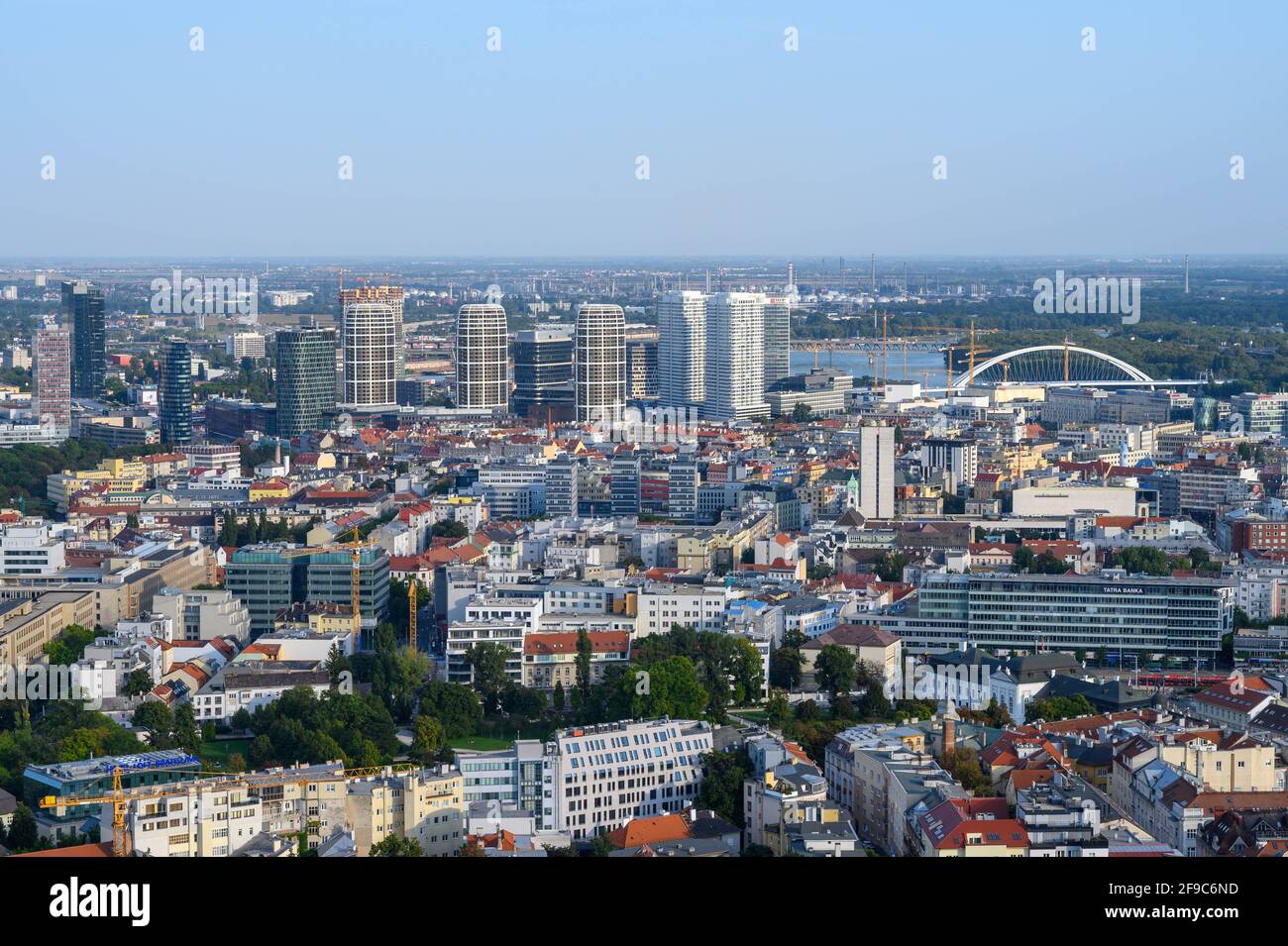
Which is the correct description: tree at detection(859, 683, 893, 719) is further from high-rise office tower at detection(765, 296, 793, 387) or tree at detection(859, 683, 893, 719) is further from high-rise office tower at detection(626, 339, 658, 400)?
high-rise office tower at detection(626, 339, 658, 400)

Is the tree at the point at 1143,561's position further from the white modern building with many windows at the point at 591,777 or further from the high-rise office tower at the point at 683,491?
the white modern building with many windows at the point at 591,777

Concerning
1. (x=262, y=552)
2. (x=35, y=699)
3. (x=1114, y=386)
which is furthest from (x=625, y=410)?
(x=35, y=699)

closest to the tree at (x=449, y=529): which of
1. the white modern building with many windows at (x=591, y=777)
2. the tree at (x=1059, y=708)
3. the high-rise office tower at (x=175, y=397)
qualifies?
the tree at (x=1059, y=708)

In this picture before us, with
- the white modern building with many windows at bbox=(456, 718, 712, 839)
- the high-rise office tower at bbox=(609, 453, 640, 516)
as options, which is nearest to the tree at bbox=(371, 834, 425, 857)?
the white modern building with many windows at bbox=(456, 718, 712, 839)

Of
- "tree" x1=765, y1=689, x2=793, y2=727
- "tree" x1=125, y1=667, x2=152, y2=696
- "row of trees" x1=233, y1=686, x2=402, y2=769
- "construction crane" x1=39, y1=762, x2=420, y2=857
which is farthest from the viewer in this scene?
"tree" x1=125, y1=667, x2=152, y2=696

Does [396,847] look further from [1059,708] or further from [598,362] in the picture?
[598,362]
